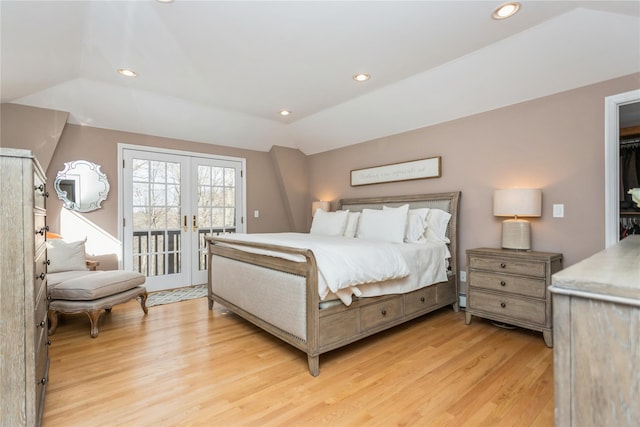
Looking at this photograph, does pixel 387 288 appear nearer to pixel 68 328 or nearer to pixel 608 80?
pixel 608 80

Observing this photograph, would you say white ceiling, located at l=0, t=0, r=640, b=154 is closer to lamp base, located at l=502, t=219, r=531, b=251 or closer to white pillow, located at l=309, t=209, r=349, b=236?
lamp base, located at l=502, t=219, r=531, b=251

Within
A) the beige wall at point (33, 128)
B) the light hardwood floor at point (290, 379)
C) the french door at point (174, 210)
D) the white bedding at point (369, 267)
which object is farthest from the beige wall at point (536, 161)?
the beige wall at point (33, 128)

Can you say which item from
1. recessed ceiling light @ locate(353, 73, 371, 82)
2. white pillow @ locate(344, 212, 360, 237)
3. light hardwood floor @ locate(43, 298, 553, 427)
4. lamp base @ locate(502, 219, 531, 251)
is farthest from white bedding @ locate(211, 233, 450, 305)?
recessed ceiling light @ locate(353, 73, 371, 82)

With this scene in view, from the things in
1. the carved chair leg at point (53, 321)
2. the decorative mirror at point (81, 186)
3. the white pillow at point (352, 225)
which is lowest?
the carved chair leg at point (53, 321)

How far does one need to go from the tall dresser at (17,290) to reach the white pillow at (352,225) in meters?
3.11

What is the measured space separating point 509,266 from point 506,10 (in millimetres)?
2023

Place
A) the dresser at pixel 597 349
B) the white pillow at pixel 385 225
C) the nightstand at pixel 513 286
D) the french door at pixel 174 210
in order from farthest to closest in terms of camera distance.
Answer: the french door at pixel 174 210
the white pillow at pixel 385 225
the nightstand at pixel 513 286
the dresser at pixel 597 349

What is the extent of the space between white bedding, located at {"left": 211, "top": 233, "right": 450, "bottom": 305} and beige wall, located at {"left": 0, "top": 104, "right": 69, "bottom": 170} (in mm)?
2644

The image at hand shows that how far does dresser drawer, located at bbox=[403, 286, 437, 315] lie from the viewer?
2862mm

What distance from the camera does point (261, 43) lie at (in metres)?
2.56

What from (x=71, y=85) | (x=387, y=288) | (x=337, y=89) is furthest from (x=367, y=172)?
(x=71, y=85)

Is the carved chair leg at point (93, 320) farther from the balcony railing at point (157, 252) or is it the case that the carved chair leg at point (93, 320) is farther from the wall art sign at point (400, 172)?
the wall art sign at point (400, 172)

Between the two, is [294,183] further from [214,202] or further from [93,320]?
[93,320]

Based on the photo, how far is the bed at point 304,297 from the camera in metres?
2.19
